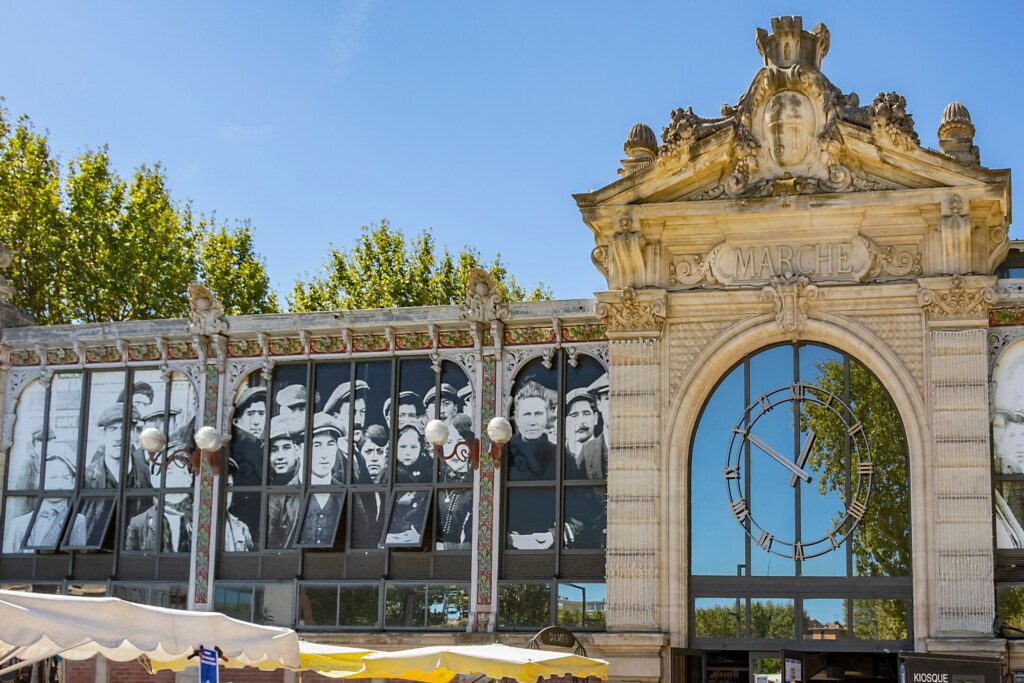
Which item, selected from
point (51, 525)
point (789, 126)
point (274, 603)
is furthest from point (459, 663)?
point (51, 525)

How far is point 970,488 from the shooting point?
23094 mm

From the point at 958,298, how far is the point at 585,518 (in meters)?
7.15

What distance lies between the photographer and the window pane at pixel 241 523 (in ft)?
88.6

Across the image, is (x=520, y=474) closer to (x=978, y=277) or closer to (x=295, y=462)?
(x=295, y=462)

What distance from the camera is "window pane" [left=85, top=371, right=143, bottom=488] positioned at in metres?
27.9

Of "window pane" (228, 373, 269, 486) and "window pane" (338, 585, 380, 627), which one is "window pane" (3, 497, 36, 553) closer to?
"window pane" (228, 373, 269, 486)

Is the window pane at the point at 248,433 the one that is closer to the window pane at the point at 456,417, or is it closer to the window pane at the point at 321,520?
the window pane at the point at 321,520

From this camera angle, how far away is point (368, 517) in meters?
26.5

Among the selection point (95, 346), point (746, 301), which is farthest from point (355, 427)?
point (746, 301)

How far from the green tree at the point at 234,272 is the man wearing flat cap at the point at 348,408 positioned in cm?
1621

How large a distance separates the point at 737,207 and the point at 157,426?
1154 cm

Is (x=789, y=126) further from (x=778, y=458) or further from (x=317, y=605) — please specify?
(x=317, y=605)

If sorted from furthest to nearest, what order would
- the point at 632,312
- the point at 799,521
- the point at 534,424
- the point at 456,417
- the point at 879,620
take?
the point at 456,417
the point at 534,424
the point at 632,312
the point at 799,521
the point at 879,620

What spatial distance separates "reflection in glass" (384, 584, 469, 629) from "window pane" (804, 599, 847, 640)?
229 inches
